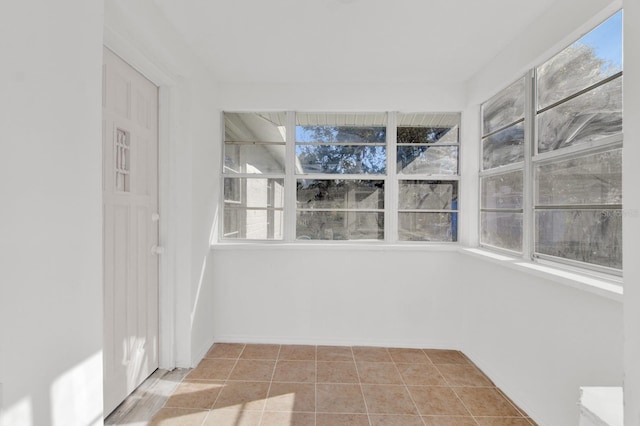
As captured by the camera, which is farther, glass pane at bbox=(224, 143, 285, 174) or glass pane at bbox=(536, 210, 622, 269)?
glass pane at bbox=(224, 143, 285, 174)

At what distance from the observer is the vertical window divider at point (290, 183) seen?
116 inches

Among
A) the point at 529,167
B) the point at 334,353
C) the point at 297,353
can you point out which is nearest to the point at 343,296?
the point at 334,353

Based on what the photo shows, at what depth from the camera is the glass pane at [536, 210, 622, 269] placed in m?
1.51

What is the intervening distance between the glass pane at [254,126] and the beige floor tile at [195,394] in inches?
85.8

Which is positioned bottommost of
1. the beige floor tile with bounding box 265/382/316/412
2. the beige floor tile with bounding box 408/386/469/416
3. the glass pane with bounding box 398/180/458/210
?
the beige floor tile with bounding box 408/386/469/416

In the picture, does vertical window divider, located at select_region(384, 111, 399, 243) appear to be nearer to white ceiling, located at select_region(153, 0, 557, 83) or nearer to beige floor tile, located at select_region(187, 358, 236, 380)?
white ceiling, located at select_region(153, 0, 557, 83)

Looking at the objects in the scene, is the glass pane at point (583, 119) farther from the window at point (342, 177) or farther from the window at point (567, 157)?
the window at point (342, 177)

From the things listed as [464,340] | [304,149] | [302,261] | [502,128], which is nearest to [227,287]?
[302,261]

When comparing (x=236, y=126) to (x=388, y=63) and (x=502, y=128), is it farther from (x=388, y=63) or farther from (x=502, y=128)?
(x=502, y=128)

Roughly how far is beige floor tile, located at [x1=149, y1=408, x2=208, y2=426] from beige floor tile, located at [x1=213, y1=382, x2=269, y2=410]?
12 cm

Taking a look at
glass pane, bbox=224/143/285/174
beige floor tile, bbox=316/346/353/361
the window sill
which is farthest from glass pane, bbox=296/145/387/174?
beige floor tile, bbox=316/346/353/361

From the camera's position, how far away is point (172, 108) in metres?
2.31

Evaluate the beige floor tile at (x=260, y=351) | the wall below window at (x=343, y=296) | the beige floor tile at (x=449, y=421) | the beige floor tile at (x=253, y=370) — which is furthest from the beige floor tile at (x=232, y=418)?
the beige floor tile at (x=449, y=421)

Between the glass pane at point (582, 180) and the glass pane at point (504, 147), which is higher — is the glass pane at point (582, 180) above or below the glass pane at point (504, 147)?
below
